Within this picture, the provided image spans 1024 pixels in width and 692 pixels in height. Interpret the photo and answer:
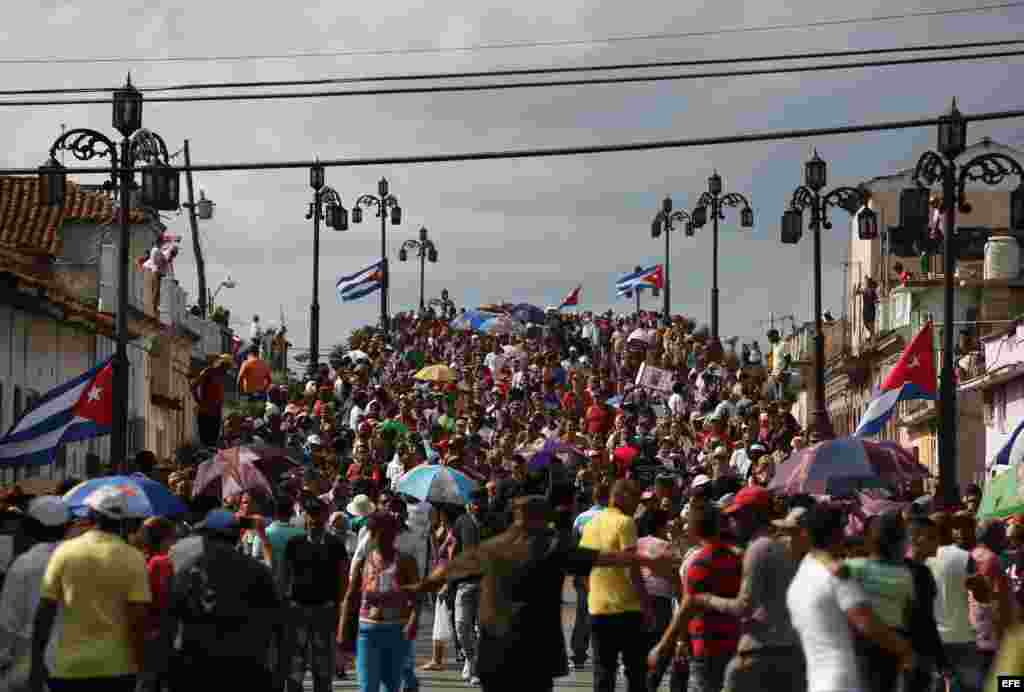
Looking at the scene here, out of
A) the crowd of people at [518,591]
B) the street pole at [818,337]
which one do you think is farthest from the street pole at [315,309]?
the crowd of people at [518,591]

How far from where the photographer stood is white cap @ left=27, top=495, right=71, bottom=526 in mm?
13516

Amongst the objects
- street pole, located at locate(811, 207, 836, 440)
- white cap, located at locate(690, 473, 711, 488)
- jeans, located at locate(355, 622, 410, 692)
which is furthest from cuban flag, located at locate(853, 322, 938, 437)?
jeans, located at locate(355, 622, 410, 692)

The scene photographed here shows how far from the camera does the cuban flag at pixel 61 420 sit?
27.0 metres

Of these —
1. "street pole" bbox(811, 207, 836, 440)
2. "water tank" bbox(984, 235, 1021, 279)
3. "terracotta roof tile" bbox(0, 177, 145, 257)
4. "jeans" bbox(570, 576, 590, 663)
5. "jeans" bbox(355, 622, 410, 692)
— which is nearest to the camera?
"jeans" bbox(355, 622, 410, 692)

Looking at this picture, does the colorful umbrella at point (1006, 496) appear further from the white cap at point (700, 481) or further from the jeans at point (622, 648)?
the jeans at point (622, 648)

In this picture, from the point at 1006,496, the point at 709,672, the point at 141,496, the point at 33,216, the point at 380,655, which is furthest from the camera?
the point at 33,216

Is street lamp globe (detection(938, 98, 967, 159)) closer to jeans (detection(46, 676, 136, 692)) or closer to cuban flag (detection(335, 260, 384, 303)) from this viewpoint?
jeans (detection(46, 676, 136, 692))

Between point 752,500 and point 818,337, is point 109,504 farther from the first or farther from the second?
point 818,337

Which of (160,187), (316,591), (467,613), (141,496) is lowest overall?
(467,613)

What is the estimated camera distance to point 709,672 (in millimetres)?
14086

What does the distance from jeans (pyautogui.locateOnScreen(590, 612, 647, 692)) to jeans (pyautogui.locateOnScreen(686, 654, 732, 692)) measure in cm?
186

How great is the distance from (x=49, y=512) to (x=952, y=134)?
622 inches

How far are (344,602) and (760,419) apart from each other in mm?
20566

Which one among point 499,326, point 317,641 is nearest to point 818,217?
point 317,641
